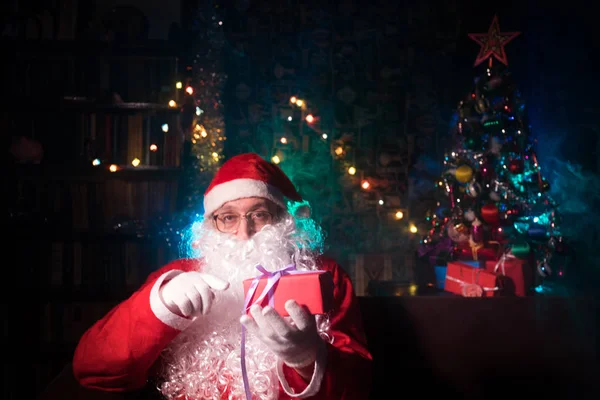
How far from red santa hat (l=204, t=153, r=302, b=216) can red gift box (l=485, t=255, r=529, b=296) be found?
5.01ft

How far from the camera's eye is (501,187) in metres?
2.87

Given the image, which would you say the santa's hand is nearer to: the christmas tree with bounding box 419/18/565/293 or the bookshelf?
the christmas tree with bounding box 419/18/565/293

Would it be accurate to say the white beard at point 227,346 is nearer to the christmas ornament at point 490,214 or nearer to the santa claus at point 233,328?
the santa claus at point 233,328

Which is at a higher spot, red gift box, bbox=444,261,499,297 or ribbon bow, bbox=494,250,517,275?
ribbon bow, bbox=494,250,517,275

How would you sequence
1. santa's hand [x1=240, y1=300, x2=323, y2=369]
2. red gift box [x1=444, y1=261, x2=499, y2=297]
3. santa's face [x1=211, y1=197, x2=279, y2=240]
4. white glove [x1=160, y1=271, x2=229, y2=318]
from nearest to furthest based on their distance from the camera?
santa's hand [x1=240, y1=300, x2=323, y2=369]
white glove [x1=160, y1=271, x2=229, y2=318]
santa's face [x1=211, y1=197, x2=279, y2=240]
red gift box [x1=444, y1=261, x2=499, y2=297]

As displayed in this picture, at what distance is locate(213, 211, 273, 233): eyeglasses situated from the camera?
155 cm

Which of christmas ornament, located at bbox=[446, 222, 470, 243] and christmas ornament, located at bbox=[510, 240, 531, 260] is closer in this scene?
christmas ornament, located at bbox=[510, 240, 531, 260]

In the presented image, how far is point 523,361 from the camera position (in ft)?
5.60

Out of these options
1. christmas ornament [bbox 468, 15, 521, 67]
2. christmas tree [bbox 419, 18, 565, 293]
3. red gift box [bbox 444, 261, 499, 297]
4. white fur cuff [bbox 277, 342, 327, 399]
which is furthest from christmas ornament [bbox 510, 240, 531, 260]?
white fur cuff [bbox 277, 342, 327, 399]

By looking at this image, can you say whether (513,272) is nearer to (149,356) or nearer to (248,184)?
(248,184)

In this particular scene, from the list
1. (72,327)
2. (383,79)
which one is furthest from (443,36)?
(72,327)

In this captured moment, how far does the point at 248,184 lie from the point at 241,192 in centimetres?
4

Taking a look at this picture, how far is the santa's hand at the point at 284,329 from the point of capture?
3.32ft

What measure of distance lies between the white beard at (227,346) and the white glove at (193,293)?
144 mm
